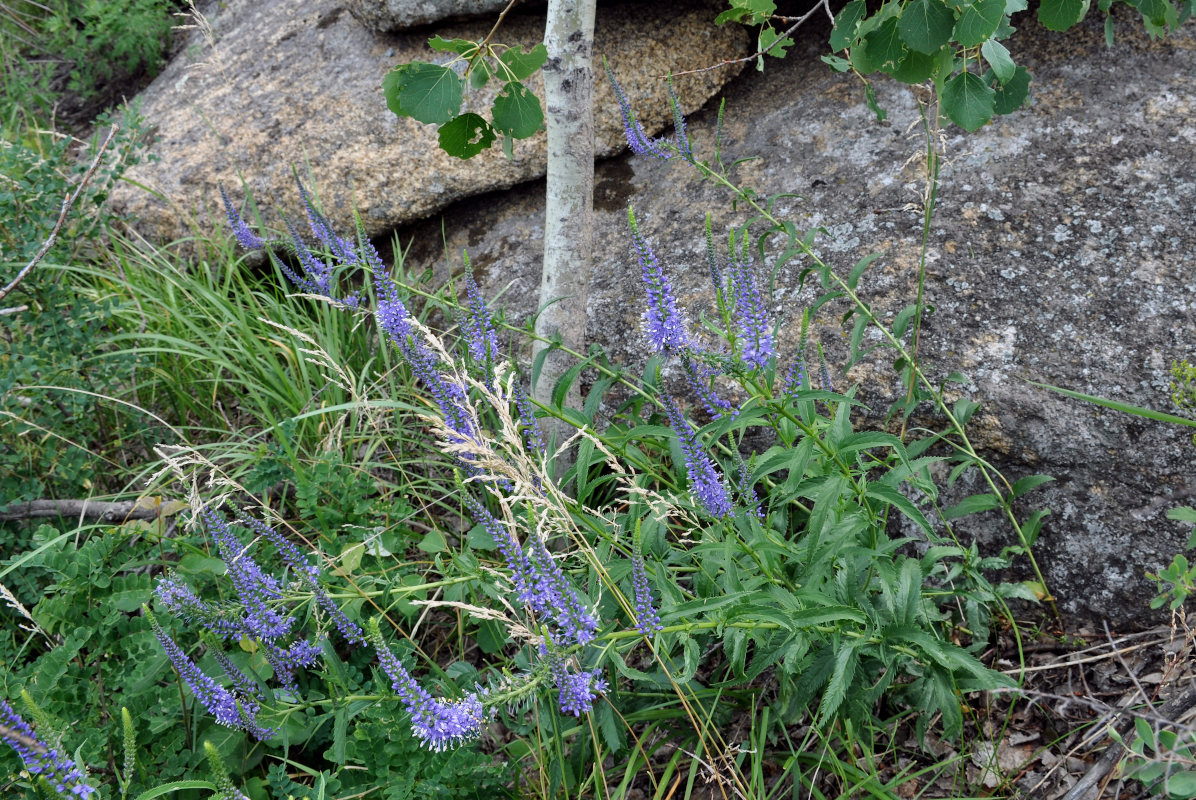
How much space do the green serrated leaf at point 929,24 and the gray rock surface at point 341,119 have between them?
2240mm

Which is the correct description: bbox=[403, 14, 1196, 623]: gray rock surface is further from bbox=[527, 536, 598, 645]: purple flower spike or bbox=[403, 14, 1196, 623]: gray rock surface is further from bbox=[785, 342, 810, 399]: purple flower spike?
bbox=[527, 536, 598, 645]: purple flower spike

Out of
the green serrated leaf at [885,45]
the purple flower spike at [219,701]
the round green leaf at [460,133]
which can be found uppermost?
the green serrated leaf at [885,45]

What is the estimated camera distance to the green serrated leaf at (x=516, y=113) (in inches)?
98.0

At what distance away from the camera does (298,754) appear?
261 centimetres

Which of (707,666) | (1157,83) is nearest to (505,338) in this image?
(707,666)

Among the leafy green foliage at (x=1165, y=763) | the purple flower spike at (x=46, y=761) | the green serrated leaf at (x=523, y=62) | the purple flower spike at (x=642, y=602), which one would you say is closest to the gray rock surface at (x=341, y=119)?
the green serrated leaf at (x=523, y=62)

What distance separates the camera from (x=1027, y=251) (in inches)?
119

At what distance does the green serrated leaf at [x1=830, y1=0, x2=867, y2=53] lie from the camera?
2.22m

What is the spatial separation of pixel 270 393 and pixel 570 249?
5.34 ft

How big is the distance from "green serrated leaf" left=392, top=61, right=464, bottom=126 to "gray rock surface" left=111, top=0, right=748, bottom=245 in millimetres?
1765

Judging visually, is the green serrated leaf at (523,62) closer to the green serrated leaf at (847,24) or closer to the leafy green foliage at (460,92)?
the leafy green foliage at (460,92)

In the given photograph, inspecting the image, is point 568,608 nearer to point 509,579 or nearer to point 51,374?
point 509,579

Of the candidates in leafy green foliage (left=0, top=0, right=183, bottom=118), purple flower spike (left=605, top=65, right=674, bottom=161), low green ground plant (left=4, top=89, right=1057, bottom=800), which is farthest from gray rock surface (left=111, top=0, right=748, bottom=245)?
low green ground plant (left=4, top=89, right=1057, bottom=800)

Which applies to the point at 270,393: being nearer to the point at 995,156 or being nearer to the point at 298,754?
the point at 298,754
